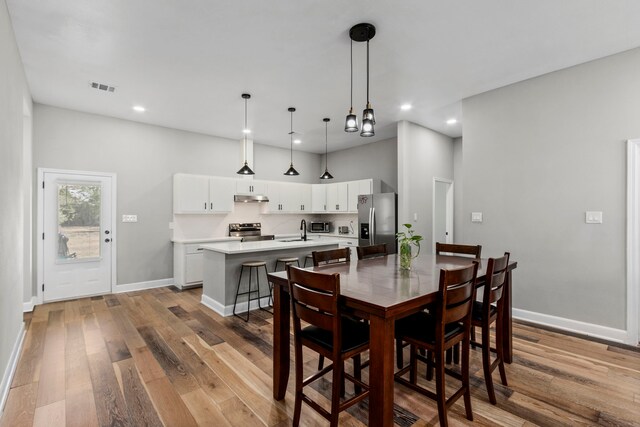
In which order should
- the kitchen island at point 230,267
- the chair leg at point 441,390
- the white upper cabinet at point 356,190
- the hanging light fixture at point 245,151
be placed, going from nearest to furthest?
the chair leg at point 441,390 < the kitchen island at point 230,267 < the hanging light fixture at point 245,151 < the white upper cabinet at point 356,190

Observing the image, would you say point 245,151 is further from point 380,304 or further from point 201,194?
point 380,304

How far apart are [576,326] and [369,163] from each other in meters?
4.65

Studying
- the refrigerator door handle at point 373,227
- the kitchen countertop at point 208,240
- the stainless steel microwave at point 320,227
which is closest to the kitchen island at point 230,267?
the kitchen countertop at point 208,240

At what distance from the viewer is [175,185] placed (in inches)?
223

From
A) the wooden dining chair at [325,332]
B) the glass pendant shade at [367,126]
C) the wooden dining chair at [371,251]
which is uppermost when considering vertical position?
the glass pendant shade at [367,126]

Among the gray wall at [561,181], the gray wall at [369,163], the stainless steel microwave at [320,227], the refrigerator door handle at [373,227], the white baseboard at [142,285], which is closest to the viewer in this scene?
the gray wall at [561,181]

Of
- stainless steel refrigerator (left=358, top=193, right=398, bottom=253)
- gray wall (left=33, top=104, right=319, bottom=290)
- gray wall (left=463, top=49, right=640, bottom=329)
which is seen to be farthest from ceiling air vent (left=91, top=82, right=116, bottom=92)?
gray wall (left=463, top=49, right=640, bottom=329)

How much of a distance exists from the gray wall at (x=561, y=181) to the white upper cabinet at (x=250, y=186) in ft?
13.4

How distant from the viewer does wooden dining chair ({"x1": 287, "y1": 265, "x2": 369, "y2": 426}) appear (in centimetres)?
170

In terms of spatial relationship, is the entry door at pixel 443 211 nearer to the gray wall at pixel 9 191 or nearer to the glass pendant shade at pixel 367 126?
the glass pendant shade at pixel 367 126

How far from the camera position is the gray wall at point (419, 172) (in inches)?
210

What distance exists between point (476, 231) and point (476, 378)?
2230 millimetres

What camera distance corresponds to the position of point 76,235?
4.80 meters

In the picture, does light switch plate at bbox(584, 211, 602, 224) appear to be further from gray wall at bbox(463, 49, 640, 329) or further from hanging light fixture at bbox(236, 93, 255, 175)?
hanging light fixture at bbox(236, 93, 255, 175)
